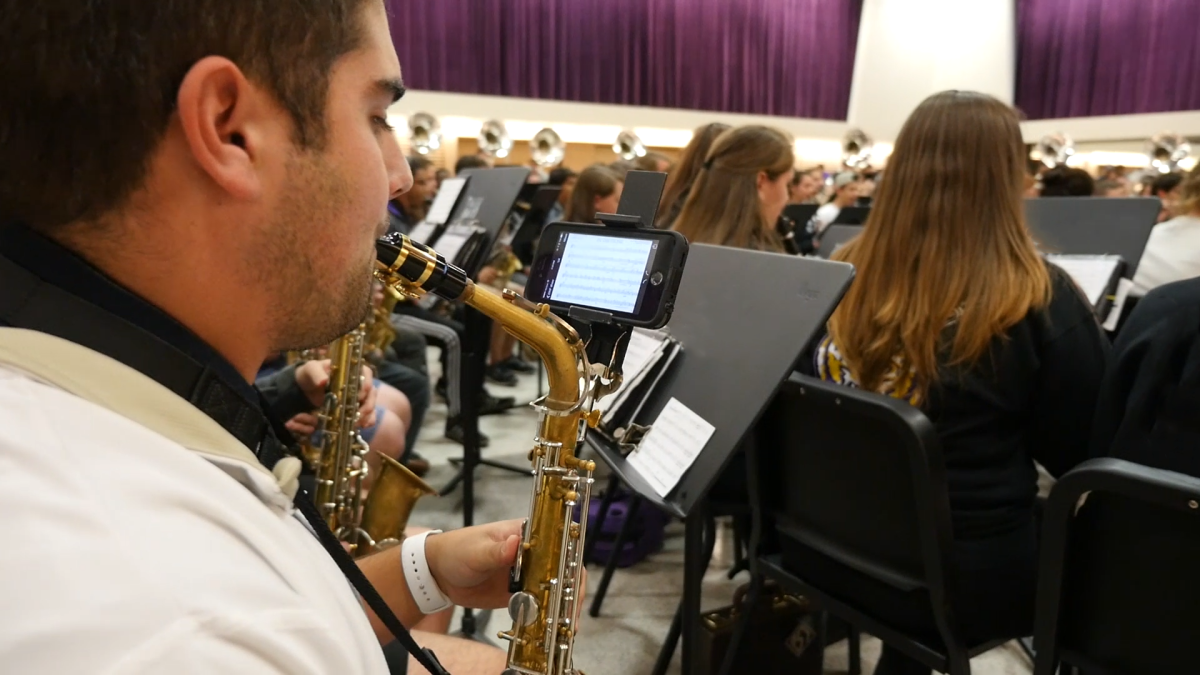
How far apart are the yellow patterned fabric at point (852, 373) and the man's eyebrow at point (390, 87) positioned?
3.72 feet

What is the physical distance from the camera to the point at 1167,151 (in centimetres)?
962

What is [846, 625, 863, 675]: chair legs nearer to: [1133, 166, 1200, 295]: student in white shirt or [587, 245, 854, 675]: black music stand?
[587, 245, 854, 675]: black music stand

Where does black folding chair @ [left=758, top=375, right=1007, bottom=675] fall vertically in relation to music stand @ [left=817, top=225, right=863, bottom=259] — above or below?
below

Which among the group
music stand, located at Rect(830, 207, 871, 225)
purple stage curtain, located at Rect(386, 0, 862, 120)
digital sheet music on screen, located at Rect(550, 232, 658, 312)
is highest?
purple stage curtain, located at Rect(386, 0, 862, 120)

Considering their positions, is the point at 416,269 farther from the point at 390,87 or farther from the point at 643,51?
the point at 643,51

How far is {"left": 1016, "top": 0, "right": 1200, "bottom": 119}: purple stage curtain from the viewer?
33.7 ft

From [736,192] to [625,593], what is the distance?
53.9 inches

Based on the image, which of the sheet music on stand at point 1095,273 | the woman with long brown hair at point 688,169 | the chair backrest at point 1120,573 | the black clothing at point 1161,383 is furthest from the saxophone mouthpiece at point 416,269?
the sheet music on stand at point 1095,273

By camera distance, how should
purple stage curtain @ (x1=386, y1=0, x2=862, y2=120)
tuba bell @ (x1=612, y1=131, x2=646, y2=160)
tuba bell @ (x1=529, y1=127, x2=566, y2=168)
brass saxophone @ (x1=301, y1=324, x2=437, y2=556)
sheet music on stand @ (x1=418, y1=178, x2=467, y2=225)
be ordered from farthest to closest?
tuba bell @ (x1=612, y1=131, x2=646, y2=160)
tuba bell @ (x1=529, y1=127, x2=566, y2=168)
purple stage curtain @ (x1=386, y1=0, x2=862, y2=120)
sheet music on stand @ (x1=418, y1=178, x2=467, y2=225)
brass saxophone @ (x1=301, y1=324, x2=437, y2=556)

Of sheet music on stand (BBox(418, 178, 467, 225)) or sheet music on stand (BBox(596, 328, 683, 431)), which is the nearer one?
sheet music on stand (BBox(596, 328, 683, 431))

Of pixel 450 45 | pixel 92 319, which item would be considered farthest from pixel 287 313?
pixel 450 45

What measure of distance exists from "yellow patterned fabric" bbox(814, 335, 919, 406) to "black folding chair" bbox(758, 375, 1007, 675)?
0.19 metres

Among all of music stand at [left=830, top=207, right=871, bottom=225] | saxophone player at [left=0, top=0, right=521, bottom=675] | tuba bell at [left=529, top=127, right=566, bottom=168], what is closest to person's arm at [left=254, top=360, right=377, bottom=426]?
saxophone player at [left=0, top=0, right=521, bottom=675]

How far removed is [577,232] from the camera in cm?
123
